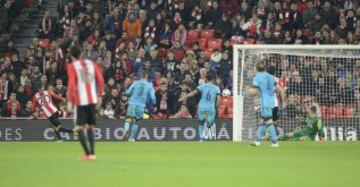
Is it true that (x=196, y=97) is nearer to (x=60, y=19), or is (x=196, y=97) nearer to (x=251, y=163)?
(x=60, y=19)

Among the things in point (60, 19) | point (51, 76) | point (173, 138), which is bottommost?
point (173, 138)

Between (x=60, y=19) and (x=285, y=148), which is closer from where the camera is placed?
(x=285, y=148)

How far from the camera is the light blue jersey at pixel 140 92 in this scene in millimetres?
20672

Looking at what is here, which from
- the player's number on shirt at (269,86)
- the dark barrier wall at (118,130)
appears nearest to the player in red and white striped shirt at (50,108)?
the dark barrier wall at (118,130)

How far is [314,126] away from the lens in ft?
70.1

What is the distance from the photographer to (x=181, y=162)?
→ 13133mm

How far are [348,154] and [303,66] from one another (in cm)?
692

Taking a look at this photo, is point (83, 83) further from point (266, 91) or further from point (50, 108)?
point (50, 108)

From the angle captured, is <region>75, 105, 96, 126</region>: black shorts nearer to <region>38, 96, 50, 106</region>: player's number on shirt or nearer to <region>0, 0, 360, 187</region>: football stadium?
<region>0, 0, 360, 187</region>: football stadium

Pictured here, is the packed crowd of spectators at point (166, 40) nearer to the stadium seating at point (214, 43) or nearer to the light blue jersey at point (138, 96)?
the stadium seating at point (214, 43)

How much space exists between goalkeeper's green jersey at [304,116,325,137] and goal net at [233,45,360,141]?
1.33 ft

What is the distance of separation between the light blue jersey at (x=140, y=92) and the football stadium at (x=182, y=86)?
4 cm

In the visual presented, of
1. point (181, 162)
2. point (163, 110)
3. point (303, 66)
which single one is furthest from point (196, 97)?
point (181, 162)

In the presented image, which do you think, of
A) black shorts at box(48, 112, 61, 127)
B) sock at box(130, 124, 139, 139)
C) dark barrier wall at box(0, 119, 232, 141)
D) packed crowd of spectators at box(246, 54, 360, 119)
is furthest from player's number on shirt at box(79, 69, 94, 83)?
dark barrier wall at box(0, 119, 232, 141)
